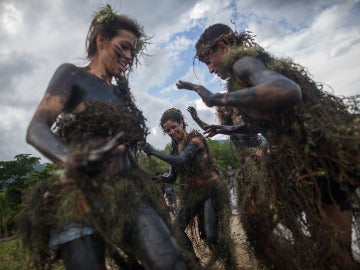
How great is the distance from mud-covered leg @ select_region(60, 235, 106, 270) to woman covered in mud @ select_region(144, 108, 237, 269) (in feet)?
6.48

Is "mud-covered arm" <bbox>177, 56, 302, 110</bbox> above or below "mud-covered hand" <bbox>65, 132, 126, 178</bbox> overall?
above

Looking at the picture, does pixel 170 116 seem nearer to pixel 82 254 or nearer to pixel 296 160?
pixel 296 160

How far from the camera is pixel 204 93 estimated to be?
2.42 meters

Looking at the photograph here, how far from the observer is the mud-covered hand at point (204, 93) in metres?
2.33

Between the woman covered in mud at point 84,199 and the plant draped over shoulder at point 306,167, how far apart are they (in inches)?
34.1

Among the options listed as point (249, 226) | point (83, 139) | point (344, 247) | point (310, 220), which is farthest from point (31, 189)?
point (344, 247)

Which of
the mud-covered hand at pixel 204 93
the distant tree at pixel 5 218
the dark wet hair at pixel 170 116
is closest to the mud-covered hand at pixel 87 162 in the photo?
the mud-covered hand at pixel 204 93

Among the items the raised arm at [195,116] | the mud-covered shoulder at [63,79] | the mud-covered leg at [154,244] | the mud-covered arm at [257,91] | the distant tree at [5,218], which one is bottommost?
the mud-covered leg at [154,244]

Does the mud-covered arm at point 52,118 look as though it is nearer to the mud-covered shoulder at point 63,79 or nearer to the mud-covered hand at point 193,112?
the mud-covered shoulder at point 63,79

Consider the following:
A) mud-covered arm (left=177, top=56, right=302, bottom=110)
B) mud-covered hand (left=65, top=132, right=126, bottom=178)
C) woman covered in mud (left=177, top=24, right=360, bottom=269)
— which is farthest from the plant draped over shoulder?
mud-covered hand (left=65, top=132, right=126, bottom=178)

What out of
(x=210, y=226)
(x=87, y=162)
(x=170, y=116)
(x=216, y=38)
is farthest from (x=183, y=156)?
(x=87, y=162)

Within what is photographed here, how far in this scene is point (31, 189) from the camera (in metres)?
2.23

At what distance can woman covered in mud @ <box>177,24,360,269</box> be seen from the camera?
2.12m

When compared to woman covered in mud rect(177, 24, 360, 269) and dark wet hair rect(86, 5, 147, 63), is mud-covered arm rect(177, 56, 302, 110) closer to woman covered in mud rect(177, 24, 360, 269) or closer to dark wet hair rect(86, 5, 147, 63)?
woman covered in mud rect(177, 24, 360, 269)
